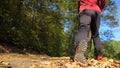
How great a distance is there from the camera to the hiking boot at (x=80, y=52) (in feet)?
21.3

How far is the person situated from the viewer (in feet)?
21.7

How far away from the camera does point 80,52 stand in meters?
6.53

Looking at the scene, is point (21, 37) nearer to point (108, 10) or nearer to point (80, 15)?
point (80, 15)

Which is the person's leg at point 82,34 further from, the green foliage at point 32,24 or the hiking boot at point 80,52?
the green foliage at point 32,24

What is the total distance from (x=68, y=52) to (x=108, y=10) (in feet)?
28.1

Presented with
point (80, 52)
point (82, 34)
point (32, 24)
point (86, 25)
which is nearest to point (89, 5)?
point (86, 25)

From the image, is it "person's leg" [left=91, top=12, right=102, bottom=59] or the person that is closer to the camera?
A: the person

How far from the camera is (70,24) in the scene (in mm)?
46375

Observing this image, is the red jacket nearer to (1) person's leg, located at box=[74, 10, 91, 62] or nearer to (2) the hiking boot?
(1) person's leg, located at box=[74, 10, 91, 62]

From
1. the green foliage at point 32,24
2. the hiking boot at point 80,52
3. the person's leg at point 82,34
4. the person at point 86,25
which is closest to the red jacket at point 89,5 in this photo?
the person at point 86,25

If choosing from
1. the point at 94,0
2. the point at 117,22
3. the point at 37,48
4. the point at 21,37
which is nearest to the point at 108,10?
the point at 117,22

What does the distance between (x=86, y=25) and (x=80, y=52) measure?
0.62 metres

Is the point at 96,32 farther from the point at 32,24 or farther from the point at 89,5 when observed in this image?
the point at 32,24

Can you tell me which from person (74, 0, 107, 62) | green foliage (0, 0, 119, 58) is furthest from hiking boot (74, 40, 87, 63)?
green foliage (0, 0, 119, 58)
